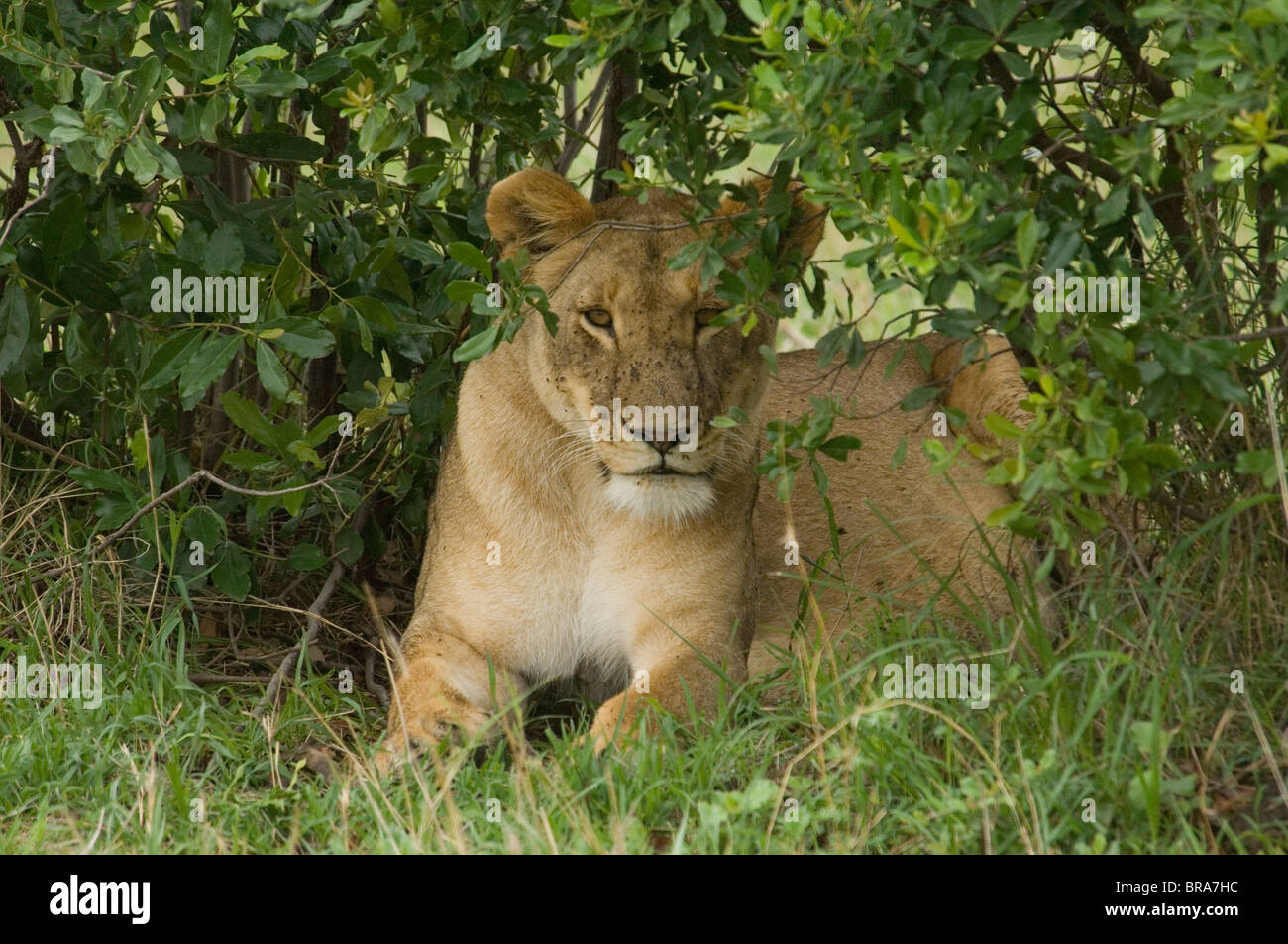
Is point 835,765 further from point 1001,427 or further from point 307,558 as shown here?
point 307,558

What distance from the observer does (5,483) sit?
480 cm

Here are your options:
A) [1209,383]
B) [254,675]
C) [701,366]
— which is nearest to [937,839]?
[1209,383]

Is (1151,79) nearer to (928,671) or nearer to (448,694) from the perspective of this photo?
(928,671)

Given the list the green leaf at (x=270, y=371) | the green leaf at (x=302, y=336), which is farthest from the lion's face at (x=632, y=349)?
the green leaf at (x=270, y=371)

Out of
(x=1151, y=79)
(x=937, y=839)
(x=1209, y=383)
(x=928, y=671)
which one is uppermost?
(x=1151, y=79)

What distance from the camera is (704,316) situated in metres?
3.95

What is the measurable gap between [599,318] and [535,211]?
1.12 feet

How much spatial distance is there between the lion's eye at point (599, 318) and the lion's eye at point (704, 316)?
0.20 m

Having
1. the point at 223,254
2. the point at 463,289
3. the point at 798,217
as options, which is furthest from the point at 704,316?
the point at 223,254

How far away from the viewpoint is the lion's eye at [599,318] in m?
3.96

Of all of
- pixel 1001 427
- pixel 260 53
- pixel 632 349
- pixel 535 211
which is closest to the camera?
pixel 1001 427

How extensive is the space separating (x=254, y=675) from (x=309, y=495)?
563mm

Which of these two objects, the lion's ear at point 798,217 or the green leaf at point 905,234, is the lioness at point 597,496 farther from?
the green leaf at point 905,234

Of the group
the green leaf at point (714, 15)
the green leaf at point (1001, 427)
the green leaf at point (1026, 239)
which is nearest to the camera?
the green leaf at point (1026, 239)
